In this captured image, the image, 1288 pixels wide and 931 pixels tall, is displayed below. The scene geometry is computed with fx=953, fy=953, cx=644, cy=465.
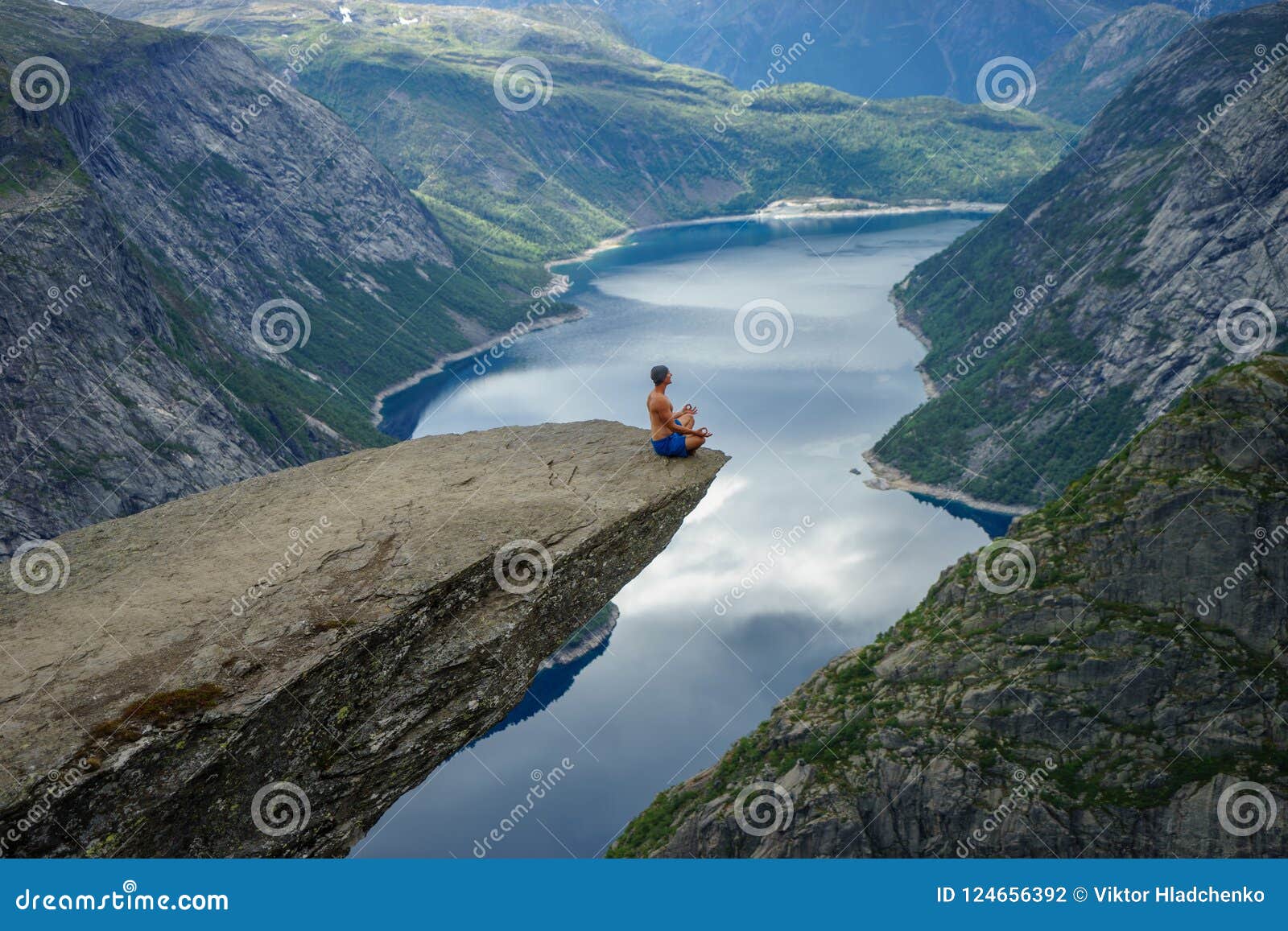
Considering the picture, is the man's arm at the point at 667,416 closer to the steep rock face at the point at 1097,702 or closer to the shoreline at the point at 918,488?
the steep rock face at the point at 1097,702

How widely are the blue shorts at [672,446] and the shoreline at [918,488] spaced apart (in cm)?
12457

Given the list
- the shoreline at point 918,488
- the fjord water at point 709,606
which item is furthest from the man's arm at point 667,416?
the shoreline at point 918,488

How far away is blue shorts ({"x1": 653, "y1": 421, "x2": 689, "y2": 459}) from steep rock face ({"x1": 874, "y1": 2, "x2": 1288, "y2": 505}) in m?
127

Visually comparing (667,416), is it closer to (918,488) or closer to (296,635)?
(296,635)

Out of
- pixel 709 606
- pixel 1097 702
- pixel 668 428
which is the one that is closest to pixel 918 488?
pixel 709 606

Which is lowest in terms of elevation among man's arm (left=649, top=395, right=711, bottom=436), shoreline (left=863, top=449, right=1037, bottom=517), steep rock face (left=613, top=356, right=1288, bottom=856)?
man's arm (left=649, top=395, right=711, bottom=436)

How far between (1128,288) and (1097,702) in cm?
12253

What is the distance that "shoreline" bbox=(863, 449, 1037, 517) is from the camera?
470 feet

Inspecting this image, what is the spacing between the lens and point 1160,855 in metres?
45.6

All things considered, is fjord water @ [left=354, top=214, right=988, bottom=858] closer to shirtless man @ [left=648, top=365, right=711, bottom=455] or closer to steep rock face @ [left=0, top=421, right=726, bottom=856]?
steep rock face @ [left=0, top=421, right=726, bottom=856]

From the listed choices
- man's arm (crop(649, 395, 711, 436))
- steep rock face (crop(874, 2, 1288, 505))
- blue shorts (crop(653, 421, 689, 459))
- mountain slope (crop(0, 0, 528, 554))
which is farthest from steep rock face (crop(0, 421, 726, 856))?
steep rock face (crop(874, 2, 1288, 505))

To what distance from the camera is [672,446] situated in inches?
875

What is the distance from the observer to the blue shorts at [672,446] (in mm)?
22156

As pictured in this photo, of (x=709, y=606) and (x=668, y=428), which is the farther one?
(x=709, y=606)
